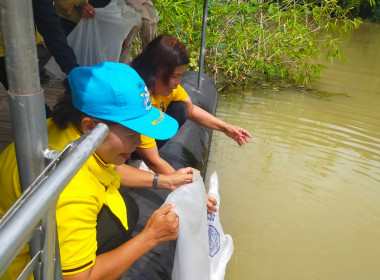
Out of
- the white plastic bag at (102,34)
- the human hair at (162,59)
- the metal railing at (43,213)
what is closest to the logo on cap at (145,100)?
the metal railing at (43,213)

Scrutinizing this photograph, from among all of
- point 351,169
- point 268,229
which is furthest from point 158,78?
point 351,169

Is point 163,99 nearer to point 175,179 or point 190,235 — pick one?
point 175,179

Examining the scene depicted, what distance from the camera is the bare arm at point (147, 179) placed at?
1785 millimetres

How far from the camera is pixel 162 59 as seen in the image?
2.08 meters

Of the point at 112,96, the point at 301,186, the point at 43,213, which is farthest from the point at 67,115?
the point at 301,186

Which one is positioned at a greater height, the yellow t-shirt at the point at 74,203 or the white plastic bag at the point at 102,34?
the white plastic bag at the point at 102,34

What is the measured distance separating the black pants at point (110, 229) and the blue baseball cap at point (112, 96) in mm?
324

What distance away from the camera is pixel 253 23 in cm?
539

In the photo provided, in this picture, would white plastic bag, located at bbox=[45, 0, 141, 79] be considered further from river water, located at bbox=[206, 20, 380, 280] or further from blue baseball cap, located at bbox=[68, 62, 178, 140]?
blue baseball cap, located at bbox=[68, 62, 178, 140]

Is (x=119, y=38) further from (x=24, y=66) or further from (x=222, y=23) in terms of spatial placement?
(x=222, y=23)

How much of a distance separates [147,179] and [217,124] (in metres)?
0.90

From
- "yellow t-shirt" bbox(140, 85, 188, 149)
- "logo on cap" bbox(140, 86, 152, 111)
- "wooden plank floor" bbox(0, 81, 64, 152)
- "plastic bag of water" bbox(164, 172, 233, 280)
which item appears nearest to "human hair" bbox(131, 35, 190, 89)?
"yellow t-shirt" bbox(140, 85, 188, 149)

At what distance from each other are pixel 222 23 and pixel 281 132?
1872 millimetres

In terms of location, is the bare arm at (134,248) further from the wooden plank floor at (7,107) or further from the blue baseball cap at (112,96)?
the wooden plank floor at (7,107)
